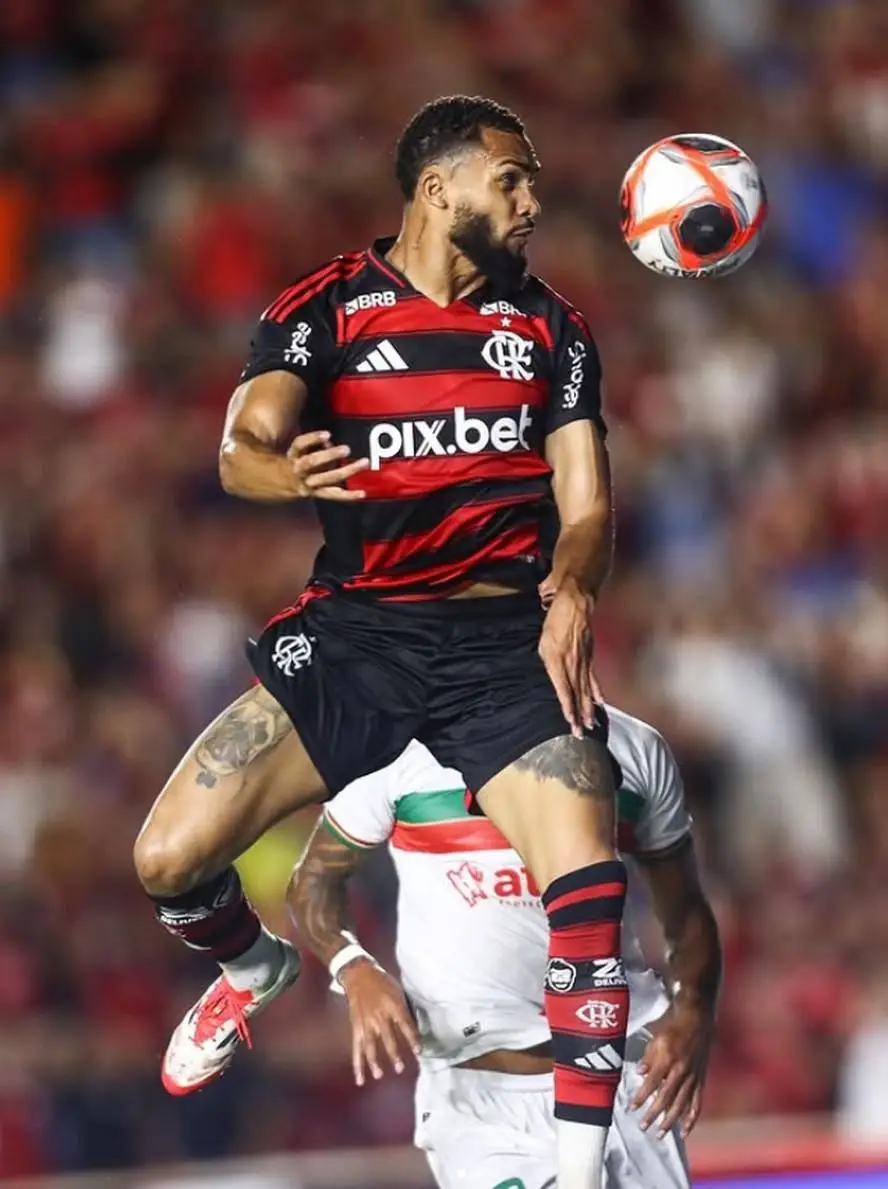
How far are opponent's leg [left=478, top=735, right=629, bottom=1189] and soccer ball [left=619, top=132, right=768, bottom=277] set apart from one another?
3.52ft

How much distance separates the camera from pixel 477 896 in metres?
5.18

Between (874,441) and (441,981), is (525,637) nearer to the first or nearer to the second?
(441,981)

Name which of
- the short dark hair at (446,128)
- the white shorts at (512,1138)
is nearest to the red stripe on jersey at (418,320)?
the short dark hair at (446,128)

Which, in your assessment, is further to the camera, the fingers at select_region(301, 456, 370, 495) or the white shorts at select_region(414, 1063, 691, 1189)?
the white shorts at select_region(414, 1063, 691, 1189)

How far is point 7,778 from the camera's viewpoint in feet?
28.5

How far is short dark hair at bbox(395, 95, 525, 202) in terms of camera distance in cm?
488

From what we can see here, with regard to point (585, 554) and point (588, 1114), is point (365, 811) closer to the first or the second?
point (585, 554)

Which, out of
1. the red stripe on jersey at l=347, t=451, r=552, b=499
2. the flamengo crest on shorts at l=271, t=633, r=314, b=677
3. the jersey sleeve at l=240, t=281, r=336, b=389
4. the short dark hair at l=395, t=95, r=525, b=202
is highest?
the short dark hair at l=395, t=95, r=525, b=202

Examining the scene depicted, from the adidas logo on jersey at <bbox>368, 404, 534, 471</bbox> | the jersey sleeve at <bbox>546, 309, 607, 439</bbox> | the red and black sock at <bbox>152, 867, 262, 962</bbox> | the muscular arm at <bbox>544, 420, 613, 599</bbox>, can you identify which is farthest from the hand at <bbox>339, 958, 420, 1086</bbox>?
the jersey sleeve at <bbox>546, 309, 607, 439</bbox>

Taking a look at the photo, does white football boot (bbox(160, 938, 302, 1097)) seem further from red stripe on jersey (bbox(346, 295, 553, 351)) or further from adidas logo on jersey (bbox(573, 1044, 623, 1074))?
red stripe on jersey (bbox(346, 295, 553, 351))

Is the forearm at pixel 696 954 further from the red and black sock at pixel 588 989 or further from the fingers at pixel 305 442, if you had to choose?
the fingers at pixel 305 442

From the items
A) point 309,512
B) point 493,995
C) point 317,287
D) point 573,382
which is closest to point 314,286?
point 317,287

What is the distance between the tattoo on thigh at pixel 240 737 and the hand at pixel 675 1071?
3.40 ft

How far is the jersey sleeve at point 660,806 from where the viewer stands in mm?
5172
